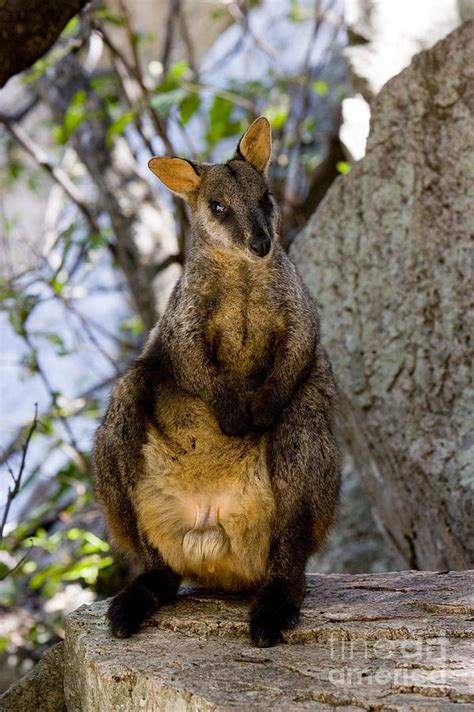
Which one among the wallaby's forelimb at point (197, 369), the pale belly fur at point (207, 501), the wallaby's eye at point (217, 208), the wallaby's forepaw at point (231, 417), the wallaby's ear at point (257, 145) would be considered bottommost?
the pale belly fur at point (207, 501)

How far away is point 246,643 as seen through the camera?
11.5ft

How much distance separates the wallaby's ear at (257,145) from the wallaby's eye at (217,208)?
366 mm

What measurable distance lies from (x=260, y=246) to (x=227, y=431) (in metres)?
0.81

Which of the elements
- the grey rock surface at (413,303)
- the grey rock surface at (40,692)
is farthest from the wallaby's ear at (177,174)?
the grey rock surface at (40,692)

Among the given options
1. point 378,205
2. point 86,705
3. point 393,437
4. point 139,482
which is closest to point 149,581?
point 139,482

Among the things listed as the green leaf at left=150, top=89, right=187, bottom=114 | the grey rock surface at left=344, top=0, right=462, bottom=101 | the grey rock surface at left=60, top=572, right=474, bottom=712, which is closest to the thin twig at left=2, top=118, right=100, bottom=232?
the green leaf at left=150, top=89, right=187, bottom=114

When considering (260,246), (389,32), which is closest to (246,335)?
(260,246)

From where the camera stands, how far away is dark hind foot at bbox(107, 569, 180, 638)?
12.0ft

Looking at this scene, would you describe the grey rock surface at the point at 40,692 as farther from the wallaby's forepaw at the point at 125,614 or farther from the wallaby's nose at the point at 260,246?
the wallaby's nose at the point at 260,246

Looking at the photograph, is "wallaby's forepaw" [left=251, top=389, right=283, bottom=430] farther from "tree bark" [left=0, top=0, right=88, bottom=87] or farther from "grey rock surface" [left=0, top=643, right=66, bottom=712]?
"tree bark" [left=0, top=0, right=88, bottom=87]

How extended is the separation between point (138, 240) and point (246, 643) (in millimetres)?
5279

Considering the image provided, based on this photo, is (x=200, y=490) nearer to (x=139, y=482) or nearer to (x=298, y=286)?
(x=139, y=482)

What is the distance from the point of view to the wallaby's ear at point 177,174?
4559 millimetres

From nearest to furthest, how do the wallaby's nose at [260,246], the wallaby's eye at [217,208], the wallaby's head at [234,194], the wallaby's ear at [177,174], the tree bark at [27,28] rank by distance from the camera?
the wallaby's nose at [260,246] → the wallaby's head at [234,194] → the wallaby's eye at [217,208] → the wallaby's ear at [177,174] → the tree bark at [27,28]
